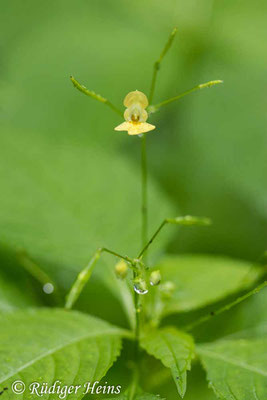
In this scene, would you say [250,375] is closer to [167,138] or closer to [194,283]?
[194,283]

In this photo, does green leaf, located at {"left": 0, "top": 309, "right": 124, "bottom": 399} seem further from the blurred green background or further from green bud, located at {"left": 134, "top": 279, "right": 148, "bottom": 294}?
the blurred green background

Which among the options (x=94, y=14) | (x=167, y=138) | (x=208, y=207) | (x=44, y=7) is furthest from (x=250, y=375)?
(x=44, y=7)

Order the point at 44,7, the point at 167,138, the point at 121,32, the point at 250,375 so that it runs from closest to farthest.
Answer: the point at 250,375 < the point at 167,138 < the point at 121,32 < the point at 44,7

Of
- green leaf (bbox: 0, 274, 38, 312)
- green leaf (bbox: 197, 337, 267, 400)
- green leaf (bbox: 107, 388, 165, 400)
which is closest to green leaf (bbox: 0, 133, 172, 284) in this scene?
green leaf (bbox: 0, 274, 38, 312)

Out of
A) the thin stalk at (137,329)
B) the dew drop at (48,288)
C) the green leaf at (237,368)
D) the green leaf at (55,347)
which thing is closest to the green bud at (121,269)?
the thin stalk at (137,329)

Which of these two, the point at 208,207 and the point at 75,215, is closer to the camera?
the point at 75,215

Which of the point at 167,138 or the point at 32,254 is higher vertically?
the point at 167,138

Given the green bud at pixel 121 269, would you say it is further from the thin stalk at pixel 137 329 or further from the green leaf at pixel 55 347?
the green leaf at pixel 55 347
